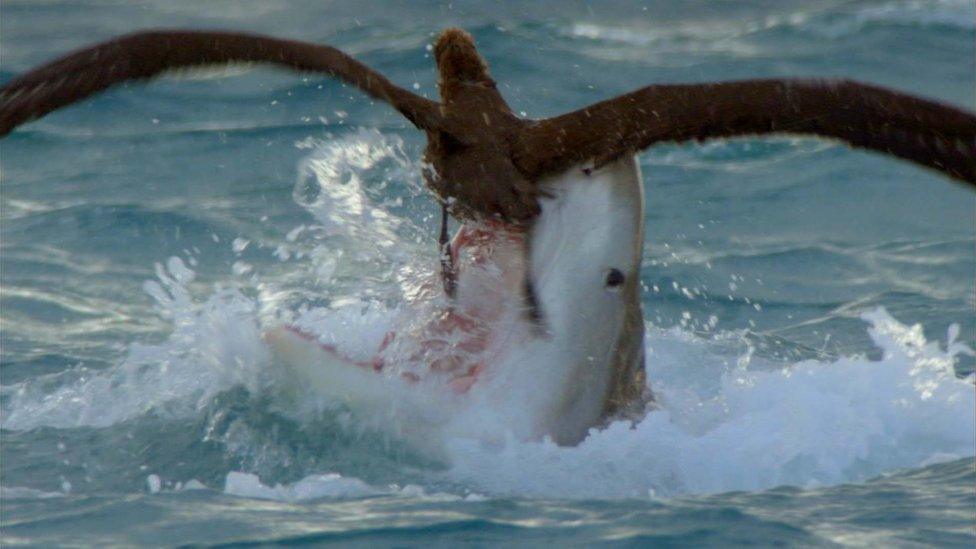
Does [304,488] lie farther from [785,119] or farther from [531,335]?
[785,119]

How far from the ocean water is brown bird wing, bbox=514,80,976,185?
38.5 inches

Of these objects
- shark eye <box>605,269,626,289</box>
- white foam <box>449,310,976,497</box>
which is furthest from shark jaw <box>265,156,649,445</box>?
white foam <box>449,310,976,497</box>

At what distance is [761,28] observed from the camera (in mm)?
15367

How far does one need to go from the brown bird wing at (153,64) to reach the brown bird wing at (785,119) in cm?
61

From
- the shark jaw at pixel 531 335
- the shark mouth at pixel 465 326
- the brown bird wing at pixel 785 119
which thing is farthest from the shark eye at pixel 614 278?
the brown bird wing at pixel 785 119

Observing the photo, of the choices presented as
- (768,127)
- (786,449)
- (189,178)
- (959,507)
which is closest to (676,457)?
(786,449)

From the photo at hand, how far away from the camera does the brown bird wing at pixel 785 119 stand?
4148mm

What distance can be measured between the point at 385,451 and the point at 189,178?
570 cm

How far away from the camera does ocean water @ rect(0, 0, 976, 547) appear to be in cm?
489

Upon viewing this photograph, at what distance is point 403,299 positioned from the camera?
5254 mm

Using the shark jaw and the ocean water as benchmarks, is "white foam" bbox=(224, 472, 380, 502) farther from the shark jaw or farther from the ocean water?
the shark jaw

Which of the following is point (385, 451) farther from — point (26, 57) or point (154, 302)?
point (26, 57)

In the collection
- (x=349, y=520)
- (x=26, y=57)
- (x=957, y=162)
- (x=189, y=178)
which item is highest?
(x=26, y=57)

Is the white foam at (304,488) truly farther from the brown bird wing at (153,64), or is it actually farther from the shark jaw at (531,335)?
the brown bird wing at (153,64)
